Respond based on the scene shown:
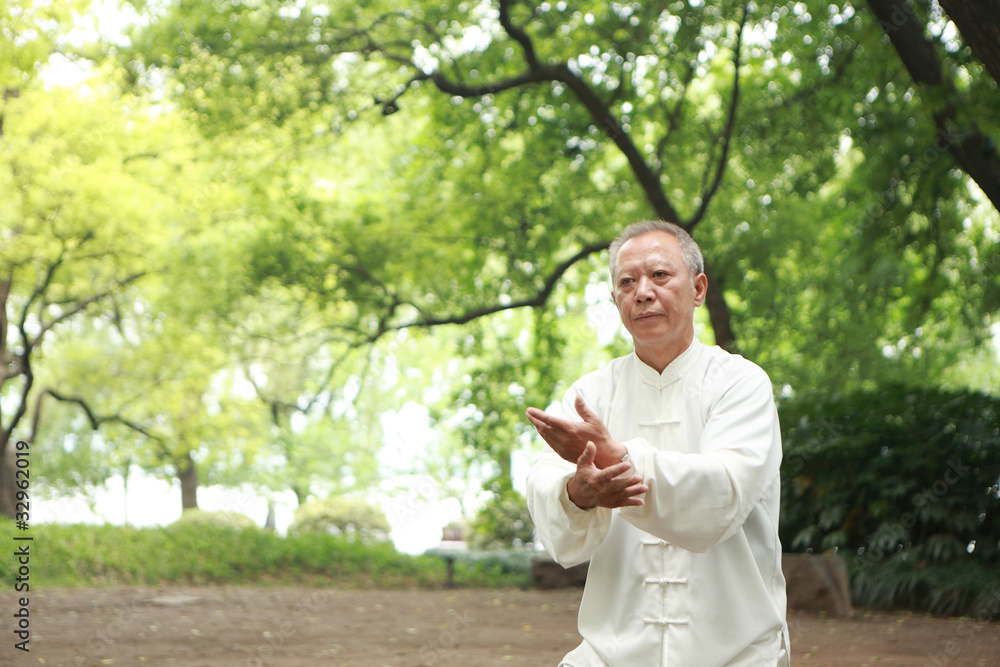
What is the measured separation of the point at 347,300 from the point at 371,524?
8732 mm

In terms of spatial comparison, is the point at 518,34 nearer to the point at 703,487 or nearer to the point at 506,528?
the point at 506,528

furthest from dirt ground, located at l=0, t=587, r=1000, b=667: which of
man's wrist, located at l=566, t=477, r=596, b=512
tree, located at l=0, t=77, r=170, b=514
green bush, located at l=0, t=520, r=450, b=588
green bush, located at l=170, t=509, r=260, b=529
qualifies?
tree, located at l=0, t=77, r=170, b=514

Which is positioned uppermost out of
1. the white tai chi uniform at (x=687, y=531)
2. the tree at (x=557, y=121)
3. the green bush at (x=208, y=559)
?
the tree at (x=557, y=121)

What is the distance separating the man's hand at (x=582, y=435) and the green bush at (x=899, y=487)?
7896 millimetres

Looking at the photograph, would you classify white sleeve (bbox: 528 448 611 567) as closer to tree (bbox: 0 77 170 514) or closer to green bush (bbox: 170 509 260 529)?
tree (bbox: 0 77 170 514)

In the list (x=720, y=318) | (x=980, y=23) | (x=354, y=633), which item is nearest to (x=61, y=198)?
(x=354, y=633)

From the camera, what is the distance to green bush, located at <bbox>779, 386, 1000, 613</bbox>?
9398 mm

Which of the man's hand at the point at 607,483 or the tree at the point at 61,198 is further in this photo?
the tree at the point at 61,198

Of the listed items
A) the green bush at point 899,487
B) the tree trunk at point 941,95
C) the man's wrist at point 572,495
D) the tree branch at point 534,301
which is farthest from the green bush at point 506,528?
the man's wrist at point 572,495

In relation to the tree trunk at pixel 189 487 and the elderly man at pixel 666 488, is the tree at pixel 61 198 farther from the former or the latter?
the elderly man at pixel 666 488

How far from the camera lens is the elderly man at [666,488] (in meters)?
2.02

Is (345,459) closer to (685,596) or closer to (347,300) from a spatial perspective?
(347,300)

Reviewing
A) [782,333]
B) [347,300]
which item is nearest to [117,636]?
[347,300]

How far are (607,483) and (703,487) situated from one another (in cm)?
23
